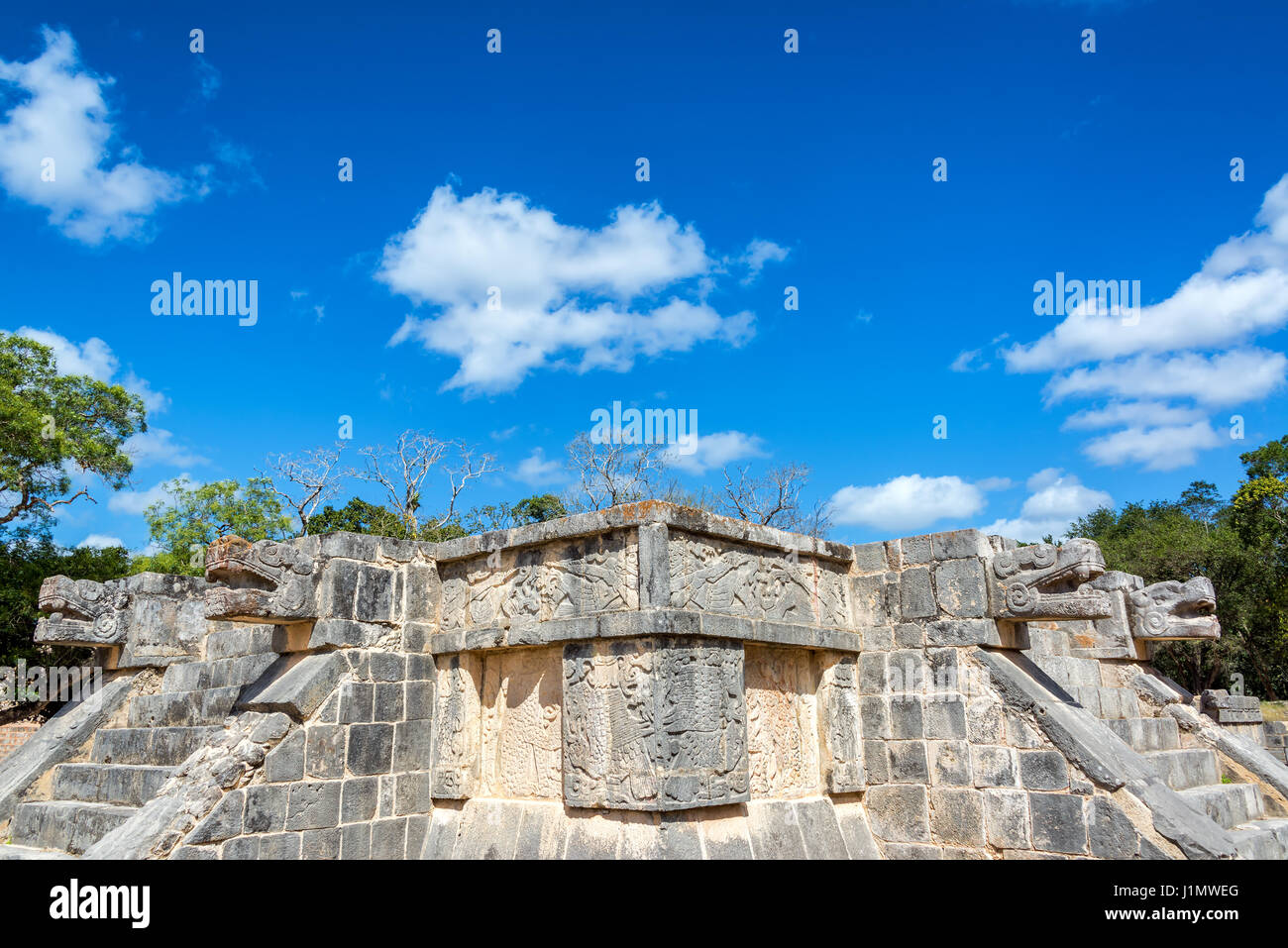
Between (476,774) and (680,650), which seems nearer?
(680,650)

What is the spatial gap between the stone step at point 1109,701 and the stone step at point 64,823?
7048 mm

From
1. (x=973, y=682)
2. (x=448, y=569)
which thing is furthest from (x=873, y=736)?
(x=448, y=569)

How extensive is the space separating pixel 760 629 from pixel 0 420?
16.2 meters

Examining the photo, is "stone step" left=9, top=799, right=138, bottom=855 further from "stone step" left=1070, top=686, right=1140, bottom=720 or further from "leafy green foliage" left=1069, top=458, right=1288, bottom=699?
"leafy green foliage" left=1069, top=458, right=1288, bottom=699

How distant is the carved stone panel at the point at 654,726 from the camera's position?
16.4 ft

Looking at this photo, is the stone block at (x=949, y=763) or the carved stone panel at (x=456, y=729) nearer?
the stone block at (x=949, y=763)

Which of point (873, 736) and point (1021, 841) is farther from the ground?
point (873, 736)

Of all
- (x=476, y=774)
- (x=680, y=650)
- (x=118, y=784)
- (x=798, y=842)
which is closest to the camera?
(x=680, y=650)

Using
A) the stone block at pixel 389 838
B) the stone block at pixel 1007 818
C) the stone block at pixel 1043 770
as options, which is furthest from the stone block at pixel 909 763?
the stone block at pixel 389 838

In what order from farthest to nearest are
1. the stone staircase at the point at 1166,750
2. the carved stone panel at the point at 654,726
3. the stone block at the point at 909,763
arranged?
the stone staircase at the point at 1166,750 < the stone block at the point at 909,763 < the carved stone panel at the point at 654,726

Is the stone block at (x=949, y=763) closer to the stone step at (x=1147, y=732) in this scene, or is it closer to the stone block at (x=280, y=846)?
the stone step at (x=1147, y=732)

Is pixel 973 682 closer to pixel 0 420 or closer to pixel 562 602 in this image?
pixel 562 602

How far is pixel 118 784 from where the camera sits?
648 centimetres

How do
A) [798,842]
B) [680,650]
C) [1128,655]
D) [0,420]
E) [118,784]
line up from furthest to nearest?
[0,420]
[1128,655]
[118,784]
[798,842]
[680,650]
